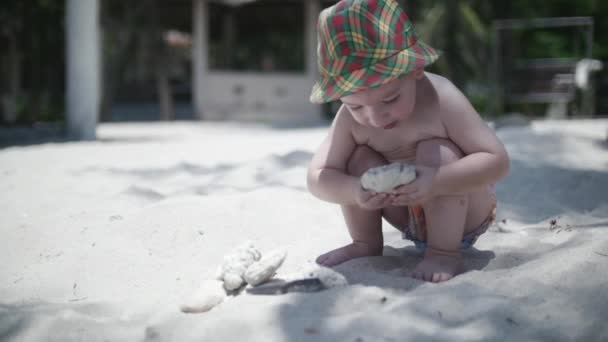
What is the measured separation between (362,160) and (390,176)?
0.93ft

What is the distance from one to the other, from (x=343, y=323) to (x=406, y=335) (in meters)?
0.16

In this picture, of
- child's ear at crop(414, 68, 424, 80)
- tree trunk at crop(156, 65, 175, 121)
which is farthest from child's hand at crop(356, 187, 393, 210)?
tree trunk at crop(156, 65, 175, 121)

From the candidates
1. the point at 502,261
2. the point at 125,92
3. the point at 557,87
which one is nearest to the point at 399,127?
the point at 502,261

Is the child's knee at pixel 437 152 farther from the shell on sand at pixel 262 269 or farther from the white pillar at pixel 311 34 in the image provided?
the white pillar at pixel 311 34

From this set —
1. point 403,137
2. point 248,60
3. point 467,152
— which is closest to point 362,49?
point 403,137

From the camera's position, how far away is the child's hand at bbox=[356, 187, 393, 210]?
172 centimetres

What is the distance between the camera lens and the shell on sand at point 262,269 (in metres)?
1.82

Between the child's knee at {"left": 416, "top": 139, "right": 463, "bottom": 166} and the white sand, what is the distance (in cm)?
37

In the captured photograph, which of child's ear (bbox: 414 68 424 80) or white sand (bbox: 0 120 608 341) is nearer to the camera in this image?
white sand (bbox: 0 120 608 341)

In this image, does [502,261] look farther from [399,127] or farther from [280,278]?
[280,278]

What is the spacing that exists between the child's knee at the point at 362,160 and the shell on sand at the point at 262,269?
14.5 inches

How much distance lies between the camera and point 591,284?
5.43ft

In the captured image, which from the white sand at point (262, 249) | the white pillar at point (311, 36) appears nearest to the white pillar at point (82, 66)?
the white sand at point (262, 249)

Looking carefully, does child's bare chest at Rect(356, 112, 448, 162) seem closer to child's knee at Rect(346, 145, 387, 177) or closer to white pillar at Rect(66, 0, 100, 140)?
child's knee at Rect(346, 145, 387, 177)
